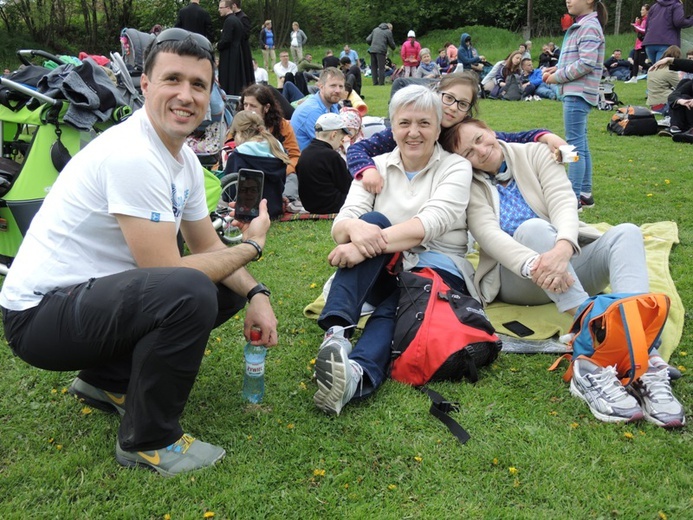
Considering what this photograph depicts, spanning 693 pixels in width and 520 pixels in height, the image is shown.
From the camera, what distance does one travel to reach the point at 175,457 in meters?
2.33

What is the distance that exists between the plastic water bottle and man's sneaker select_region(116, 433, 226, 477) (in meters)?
0.46

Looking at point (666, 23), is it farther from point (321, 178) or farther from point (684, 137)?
point (321, 178)

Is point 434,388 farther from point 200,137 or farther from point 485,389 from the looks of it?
point 200,137

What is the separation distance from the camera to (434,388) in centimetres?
300

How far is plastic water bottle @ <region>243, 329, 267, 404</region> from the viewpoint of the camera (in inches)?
108

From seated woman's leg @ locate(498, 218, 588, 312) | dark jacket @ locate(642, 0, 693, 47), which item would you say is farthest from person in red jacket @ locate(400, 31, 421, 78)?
seated woman's leg @ locate(498, 218, 588, 312)

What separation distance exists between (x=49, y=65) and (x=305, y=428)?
431 cm

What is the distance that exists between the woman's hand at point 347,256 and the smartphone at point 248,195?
0.46m

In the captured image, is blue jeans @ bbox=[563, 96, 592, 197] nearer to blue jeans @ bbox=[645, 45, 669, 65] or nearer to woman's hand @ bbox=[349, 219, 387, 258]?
woman's hand @ bbox=[349, 219, 387, 258]

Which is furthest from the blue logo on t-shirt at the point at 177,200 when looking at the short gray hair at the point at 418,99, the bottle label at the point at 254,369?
the short gray hair at the point at 418,99

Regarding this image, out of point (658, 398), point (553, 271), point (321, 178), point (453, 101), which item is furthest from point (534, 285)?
point (321, 178)

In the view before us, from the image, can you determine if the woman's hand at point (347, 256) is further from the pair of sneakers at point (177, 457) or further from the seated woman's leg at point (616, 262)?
Result: the seated woman's leg at point (616, 262)

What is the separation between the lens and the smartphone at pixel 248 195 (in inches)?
121

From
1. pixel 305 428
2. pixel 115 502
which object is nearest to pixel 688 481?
pixel 305 428
